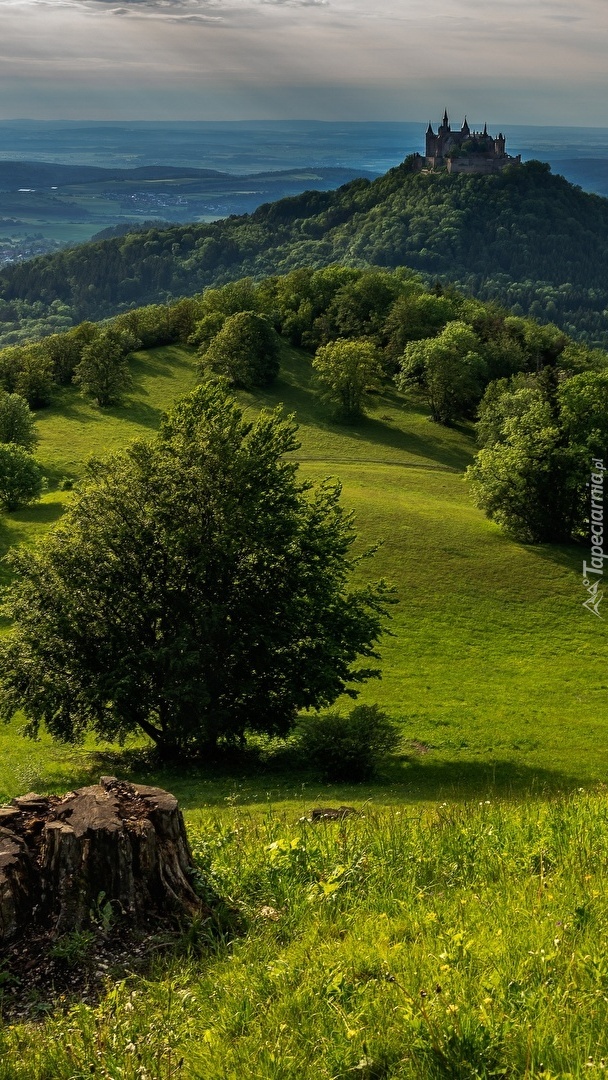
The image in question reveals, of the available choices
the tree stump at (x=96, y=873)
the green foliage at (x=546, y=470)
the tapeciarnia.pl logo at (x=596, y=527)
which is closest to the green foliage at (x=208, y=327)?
the green foliage at (x=546, y=470)

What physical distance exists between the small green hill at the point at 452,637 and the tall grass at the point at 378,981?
994 centimetres

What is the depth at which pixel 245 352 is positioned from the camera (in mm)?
98688

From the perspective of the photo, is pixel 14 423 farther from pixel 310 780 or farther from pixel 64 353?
pixel 310 780

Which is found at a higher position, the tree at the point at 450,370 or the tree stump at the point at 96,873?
the tree at the point at 450,370

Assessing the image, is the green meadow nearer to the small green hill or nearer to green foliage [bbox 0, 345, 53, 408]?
the small green hill

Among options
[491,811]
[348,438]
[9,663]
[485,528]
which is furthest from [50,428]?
[491,811]

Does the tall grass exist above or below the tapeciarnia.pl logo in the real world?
above

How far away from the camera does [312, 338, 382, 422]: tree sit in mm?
93188

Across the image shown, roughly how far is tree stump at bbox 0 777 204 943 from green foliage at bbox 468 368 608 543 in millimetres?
49610

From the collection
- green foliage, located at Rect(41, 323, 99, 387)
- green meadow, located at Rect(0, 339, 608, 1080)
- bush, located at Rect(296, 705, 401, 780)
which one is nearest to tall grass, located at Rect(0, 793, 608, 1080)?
green meadow, located at Rect(0, 339, 608, 1080)

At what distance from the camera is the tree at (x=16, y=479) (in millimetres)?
60969

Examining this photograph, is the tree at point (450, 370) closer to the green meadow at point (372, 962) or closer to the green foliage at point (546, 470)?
the green foliage at point (546, 470)

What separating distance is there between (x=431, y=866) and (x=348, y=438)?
80.4 m

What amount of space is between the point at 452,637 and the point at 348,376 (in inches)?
2185
